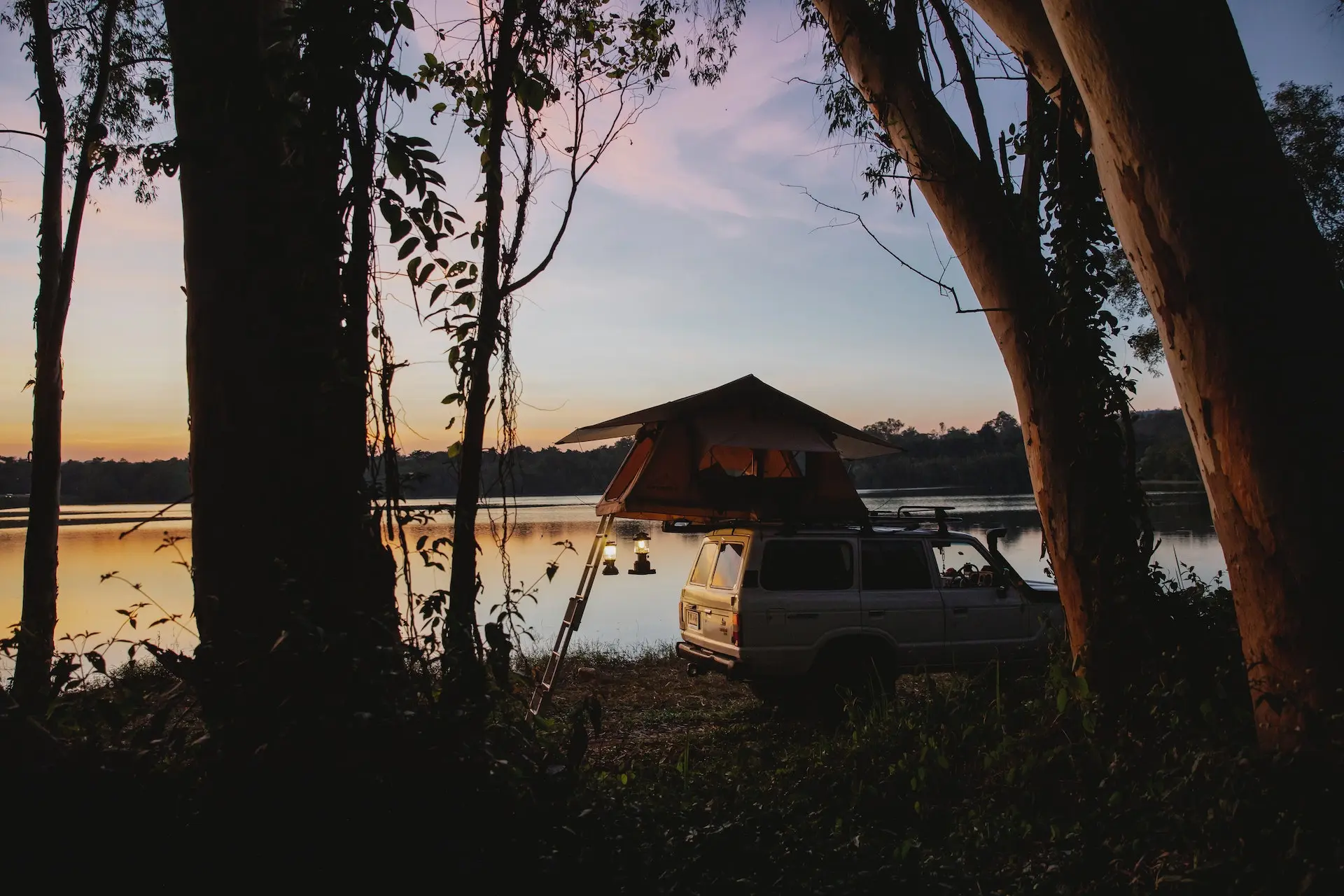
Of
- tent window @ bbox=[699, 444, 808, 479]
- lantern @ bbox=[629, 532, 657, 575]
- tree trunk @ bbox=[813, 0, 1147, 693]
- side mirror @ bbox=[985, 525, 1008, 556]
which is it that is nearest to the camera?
tree trunk @ bbox=[813, 0, 1147, 693]

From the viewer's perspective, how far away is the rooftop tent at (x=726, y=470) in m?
9.22

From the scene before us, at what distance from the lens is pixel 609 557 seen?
8.87 m

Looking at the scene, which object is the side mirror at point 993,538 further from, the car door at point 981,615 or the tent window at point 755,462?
the tent window at point 755,462

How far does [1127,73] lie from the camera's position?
135 inches

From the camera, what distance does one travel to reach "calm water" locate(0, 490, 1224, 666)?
15656mm

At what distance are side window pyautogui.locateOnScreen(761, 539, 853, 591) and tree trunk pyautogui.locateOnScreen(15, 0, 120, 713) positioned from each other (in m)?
6.68

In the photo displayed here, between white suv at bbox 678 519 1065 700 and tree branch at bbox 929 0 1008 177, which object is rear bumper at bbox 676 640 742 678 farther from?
tree branch at bbox 929 0 1008 177

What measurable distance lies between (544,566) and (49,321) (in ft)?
18.8

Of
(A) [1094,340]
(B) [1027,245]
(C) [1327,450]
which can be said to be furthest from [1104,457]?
(C) [1327,450]

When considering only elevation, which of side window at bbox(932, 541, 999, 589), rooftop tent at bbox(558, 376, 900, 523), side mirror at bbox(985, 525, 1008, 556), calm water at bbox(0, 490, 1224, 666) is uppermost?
rooftop tent at bbox(558, 376, 900, 523)

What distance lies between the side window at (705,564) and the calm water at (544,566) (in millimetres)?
1316

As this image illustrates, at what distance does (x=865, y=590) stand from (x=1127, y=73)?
5.99m

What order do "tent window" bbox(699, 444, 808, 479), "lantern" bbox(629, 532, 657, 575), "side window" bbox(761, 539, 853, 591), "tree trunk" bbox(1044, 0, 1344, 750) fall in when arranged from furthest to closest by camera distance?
"tent window" bbox(699, 444, 808, 479)
"lantern" bbox(629, 532, 657, 575)
"side window" bbox(761, 539, 853, 591)
"tree trunk" bbox(1044, 0, 1344, 750)

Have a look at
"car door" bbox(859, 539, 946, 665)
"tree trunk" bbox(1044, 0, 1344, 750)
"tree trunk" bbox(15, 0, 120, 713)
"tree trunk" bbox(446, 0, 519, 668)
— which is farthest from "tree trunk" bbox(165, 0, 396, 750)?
"tree trunk" bbox(15, 0, 120, 713)
